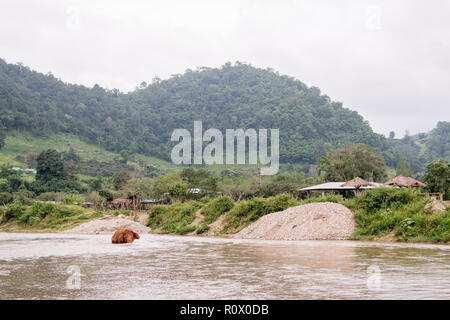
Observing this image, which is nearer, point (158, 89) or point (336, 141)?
point (336, 141)

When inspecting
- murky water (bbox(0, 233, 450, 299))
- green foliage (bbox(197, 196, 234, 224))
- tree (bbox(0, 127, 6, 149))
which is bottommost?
murky water (bbox(0, 233, 450, 299))

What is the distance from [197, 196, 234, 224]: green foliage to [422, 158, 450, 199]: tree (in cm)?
2189

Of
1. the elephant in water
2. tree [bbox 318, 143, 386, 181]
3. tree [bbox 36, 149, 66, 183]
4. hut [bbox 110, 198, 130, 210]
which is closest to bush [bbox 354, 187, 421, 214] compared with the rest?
the elephant in water

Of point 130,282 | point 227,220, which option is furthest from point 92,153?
point 130,282

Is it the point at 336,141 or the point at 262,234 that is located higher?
the point at 336,141

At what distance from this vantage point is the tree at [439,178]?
4328cm

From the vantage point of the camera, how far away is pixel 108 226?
34.4 metres

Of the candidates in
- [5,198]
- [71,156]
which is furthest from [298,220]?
[71,156]

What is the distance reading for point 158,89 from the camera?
178 meters

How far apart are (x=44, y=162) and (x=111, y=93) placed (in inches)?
3678

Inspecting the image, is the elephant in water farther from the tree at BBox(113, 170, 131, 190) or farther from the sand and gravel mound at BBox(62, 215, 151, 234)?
the tree at BBox(113, 170, 131, 190)

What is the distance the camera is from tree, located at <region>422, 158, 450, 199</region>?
43281 mm

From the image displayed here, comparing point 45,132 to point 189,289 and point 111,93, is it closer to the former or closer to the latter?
point 111,93
